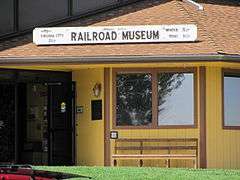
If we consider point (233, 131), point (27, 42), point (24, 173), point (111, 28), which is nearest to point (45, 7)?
point (27, 42)

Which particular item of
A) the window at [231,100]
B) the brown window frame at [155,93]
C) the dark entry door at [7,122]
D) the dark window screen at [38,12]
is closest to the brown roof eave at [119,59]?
the brown window frame at [155,93]

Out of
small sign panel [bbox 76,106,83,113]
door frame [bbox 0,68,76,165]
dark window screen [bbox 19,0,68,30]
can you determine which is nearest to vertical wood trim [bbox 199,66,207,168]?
small sign panel [bbox 76,106,83,113]

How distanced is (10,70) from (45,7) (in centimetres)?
256

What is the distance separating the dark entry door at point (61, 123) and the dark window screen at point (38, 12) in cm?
211

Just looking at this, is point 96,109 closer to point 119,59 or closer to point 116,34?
point 119,59

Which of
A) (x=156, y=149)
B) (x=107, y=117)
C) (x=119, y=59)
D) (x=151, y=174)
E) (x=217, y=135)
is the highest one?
(x=119, y=59)

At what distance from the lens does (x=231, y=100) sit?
53.2 ft

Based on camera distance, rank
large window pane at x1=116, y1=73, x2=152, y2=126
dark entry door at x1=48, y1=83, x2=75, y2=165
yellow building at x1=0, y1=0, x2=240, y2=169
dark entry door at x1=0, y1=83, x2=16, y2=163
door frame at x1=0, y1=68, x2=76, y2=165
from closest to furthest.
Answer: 1. yellow building at x1=0, y1=0, x2=240, y2=169
2. large window pane at x1=116, y1=73, x2=152, y2=126
3. door frame at x1=0, y1=68, x2=76, y2=165
4. dark entry door at x1=48, y1=83, x2=75, y2=165
5. dark entry door at x1=0, y1=83, x2=16, y2=163

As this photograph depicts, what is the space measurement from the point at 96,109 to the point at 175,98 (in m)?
2.11

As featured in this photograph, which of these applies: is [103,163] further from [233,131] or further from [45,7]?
[45,7]

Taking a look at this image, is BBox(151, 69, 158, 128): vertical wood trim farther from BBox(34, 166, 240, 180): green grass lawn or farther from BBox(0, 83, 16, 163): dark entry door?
BBox(0, 83, 16, 163): dark entry door

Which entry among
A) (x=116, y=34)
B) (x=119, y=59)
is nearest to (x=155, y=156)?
(x=119, y=59)

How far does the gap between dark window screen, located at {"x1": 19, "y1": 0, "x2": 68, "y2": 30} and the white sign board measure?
2008 mm

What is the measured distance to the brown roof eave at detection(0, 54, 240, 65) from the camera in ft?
48.6
